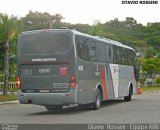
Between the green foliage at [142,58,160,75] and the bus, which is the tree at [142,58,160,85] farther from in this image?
the bus

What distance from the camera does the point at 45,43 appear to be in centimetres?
1869

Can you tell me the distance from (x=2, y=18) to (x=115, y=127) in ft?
64.1

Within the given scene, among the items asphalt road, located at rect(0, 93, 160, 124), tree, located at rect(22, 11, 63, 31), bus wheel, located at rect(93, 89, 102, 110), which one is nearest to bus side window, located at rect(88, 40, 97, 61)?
bus wheel, located at rect(93, 89, 102, 110)

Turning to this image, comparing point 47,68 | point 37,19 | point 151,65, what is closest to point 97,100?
point 47,68

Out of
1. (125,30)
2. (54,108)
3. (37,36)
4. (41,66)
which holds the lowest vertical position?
(54,108)

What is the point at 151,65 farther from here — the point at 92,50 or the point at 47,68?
the point at 47,68

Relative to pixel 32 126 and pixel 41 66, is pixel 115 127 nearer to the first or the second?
pixel 32 126

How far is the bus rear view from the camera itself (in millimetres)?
18188

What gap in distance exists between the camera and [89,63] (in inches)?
789

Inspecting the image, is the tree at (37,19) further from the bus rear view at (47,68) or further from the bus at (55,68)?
the bus rear view at (47,68)

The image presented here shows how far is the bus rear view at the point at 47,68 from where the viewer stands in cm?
1819

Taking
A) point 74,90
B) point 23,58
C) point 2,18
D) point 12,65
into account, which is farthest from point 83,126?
point 12,65

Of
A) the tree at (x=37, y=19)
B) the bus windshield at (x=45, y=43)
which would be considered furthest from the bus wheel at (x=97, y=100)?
the tree at (x=37, y=19)

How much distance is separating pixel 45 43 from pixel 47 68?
1.08 meters
